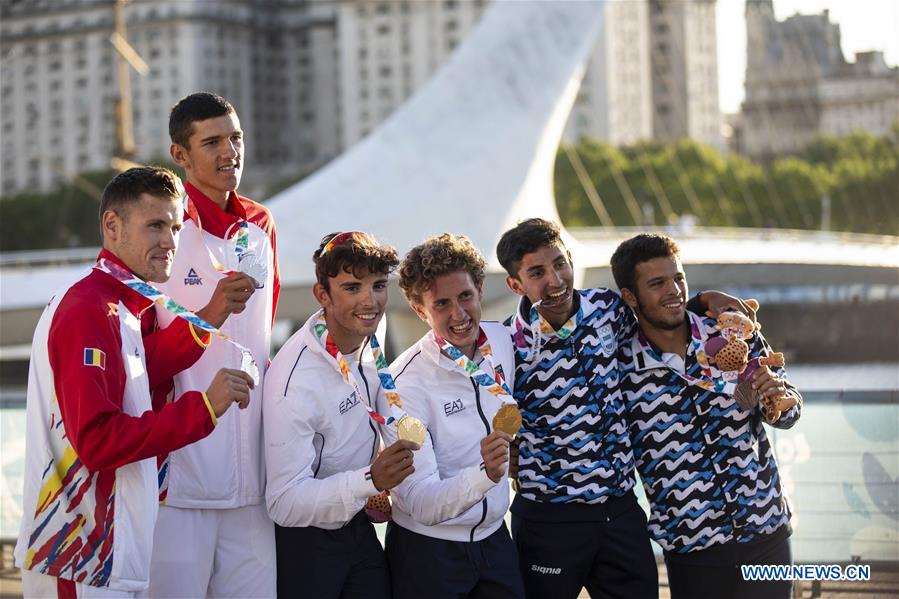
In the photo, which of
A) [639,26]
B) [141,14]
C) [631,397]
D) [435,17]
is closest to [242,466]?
[631,397]

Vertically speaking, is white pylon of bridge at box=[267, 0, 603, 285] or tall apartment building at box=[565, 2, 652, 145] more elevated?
tall apartment building at box=[565, 2, 652, 145]

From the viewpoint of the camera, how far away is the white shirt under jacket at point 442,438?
3113 millimetres

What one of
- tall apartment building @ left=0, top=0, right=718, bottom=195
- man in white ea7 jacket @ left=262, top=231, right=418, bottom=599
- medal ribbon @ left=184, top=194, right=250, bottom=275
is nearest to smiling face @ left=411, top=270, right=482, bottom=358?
man in white ea7 jacket @ left=262, top=231, right=418, bottom=599

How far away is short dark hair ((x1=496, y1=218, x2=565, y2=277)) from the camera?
11.2 feet

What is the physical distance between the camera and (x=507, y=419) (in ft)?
9.61

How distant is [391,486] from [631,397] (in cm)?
78

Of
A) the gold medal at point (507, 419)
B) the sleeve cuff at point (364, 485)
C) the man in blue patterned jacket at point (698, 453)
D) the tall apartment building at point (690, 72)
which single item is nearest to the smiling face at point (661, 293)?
the man in blue patterned jacket at point (698, 453)

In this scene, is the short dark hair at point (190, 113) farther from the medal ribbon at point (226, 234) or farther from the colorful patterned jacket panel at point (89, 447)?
the colorful patterned jacket panel at point (89, 447)

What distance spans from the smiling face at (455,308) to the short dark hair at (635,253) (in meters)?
0.47

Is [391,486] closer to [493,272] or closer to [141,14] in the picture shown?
[493,272]

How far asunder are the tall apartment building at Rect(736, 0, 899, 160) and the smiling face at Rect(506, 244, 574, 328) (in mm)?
66214

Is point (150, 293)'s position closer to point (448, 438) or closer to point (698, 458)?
point (448, 438)

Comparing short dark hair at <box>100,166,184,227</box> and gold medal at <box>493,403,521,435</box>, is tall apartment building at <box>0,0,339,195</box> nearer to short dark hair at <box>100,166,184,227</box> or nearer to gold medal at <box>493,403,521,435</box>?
short dark hair at <box>100,166,184,227</box>

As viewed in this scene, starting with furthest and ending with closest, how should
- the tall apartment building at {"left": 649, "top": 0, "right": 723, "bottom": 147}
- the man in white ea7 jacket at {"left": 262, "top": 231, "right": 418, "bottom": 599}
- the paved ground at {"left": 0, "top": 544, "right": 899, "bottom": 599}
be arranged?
the tall apartment building at {"left": 649, "top": 0, "right": 723, "bottom": 147} → the paved ground at {"left": 0, "top": 544, "right": 899, "bottom": 599} → the man in white ea7 jacket at {"left": 262, "top": 231, "right": 418, "bottom": 599}
